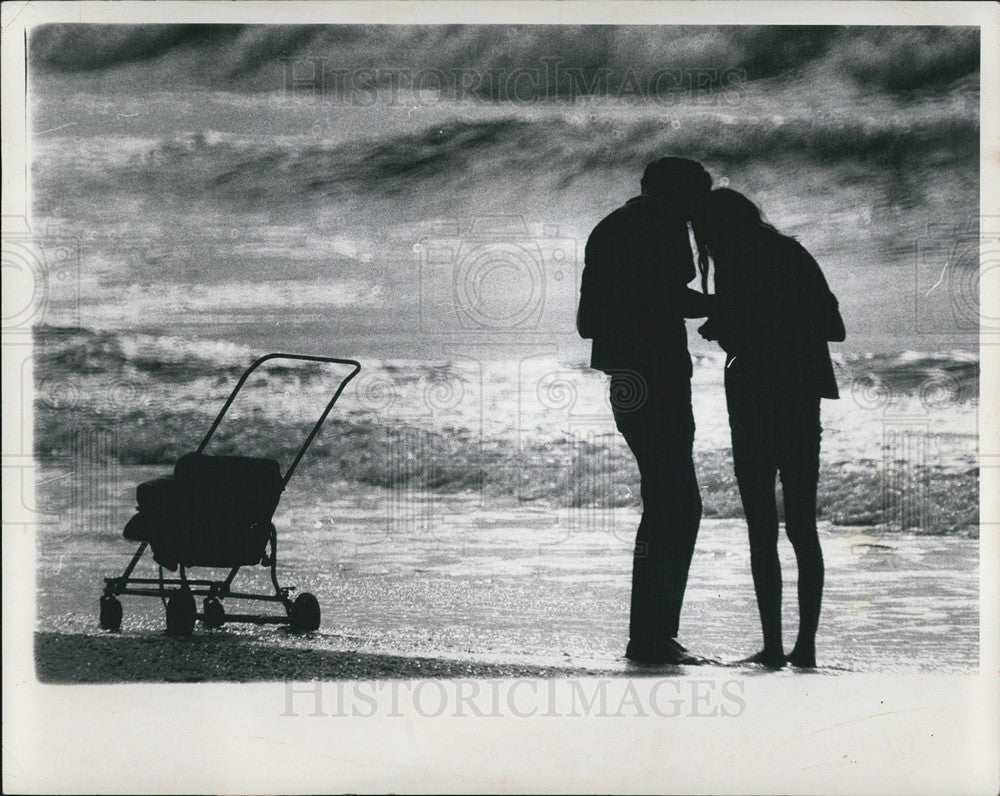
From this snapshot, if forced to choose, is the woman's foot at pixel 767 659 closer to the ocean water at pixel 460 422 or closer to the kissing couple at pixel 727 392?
the kissing couple at pixel 727 392

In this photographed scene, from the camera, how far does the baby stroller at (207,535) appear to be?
3133 millimetres

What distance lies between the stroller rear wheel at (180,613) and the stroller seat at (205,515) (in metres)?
0.11

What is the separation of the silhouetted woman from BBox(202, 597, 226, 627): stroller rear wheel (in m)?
1.92

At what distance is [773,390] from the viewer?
320cm

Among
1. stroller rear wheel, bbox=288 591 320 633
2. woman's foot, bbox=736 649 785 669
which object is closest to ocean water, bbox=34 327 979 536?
stroller rear wheel, bbox=288 591 320 633

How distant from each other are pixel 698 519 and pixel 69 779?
2.44m

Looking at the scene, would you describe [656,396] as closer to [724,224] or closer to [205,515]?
[724,224]

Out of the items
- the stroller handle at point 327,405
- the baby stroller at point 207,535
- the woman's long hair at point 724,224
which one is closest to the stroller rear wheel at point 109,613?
the baby stroller at point 207,535

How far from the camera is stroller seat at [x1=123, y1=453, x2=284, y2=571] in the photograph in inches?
123

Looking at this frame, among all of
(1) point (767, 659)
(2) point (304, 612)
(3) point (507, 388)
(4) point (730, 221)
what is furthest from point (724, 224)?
(2) point (304, 612)

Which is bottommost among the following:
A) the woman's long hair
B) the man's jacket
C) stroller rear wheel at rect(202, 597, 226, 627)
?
stroller rear wheel at rect(202, 597, 226, 627)

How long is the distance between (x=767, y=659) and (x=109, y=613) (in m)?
2.38

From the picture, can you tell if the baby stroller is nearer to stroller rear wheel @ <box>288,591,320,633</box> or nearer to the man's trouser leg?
stroller rear wheel @ <box>288,591,320,633</box>

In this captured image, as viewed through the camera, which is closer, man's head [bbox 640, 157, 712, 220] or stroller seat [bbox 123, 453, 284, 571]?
stroller seat [bbox 123, 453, 284, 571]
